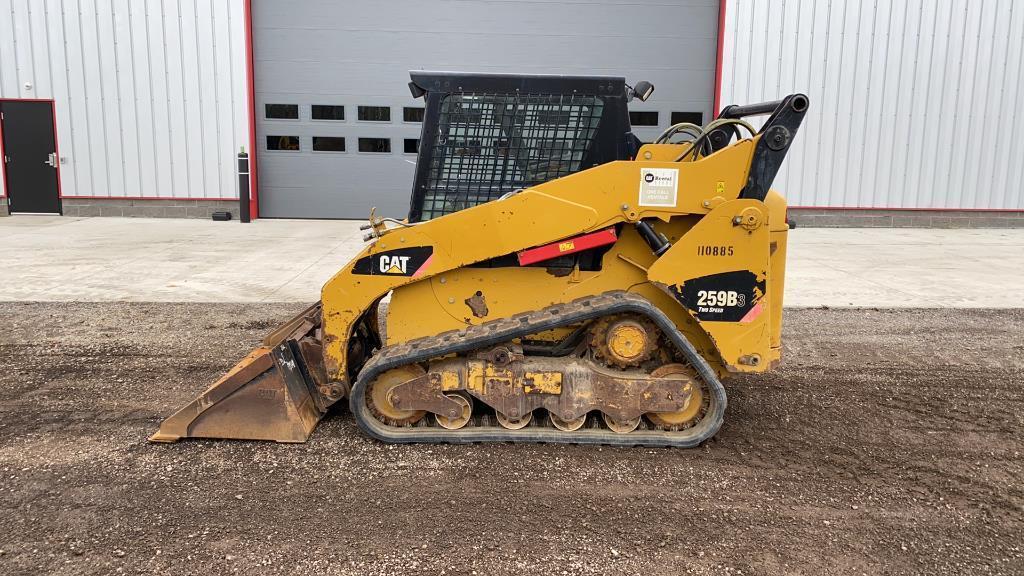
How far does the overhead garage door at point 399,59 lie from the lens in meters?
13.8

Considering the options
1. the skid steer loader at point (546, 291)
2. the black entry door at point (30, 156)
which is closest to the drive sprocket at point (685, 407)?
the skid steer loader at point (546, 291)

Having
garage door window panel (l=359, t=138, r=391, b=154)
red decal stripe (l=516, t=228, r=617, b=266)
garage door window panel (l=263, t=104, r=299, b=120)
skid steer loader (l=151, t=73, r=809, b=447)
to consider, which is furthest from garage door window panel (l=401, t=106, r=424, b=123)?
red decal stripe (l=516, t=228, r=617, b=266)

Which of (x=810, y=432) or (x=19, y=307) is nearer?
(x=810, y=432)

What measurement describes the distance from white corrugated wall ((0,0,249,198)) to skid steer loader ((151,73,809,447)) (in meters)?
11.1

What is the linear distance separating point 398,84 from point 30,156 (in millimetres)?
7080

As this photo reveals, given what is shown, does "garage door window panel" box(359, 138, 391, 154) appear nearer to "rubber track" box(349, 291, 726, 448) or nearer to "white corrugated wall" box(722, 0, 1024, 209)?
"white corrugated wall" box(722, 0, 1024, 209)

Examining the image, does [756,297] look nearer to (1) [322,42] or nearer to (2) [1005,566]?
(2) [1005,566]

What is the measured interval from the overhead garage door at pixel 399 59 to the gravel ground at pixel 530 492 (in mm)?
9415

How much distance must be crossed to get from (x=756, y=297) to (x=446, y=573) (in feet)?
6.82

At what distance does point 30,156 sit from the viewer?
14141 millimetres

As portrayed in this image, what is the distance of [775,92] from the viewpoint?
14.2 m

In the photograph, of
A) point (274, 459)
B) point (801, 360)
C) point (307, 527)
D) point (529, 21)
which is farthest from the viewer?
point (529, 21)

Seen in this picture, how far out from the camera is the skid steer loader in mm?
3836

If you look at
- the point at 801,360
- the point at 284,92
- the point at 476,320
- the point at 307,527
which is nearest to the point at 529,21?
the point at 284,92
